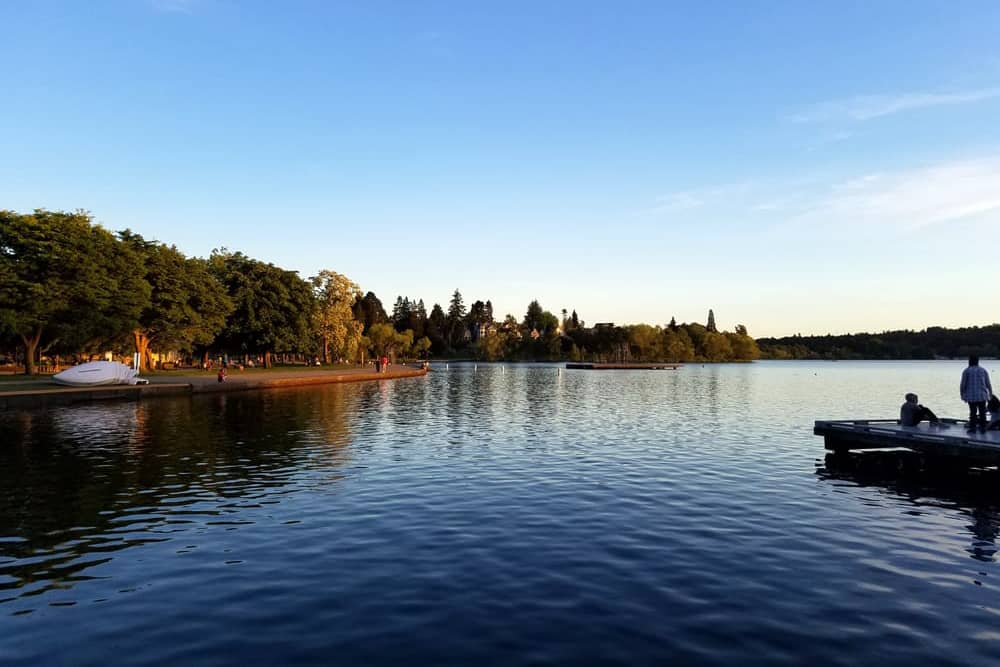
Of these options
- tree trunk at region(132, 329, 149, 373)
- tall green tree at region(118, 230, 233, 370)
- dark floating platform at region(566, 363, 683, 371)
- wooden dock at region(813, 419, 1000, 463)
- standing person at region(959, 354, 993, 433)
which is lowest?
dark floating platform at region(566, 363, 683, 371)

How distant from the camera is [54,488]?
17.3 metres

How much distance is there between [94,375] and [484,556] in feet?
162

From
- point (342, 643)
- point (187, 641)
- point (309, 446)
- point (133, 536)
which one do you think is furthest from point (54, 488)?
Result: point (342, 643)

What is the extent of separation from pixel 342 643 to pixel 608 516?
8334 mm

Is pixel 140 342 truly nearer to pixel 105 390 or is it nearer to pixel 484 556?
pixel 105 390

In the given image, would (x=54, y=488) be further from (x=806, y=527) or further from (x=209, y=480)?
(x=806, y=527)

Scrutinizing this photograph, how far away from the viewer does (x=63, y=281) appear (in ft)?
184

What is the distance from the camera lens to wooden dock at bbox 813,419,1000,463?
61.9 feet

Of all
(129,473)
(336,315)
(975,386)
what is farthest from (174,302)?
(975,386)

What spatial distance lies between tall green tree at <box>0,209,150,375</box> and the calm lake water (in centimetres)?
3439

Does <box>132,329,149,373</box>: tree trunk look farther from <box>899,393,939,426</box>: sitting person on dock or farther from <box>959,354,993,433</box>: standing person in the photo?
<box>959,354,993,433</box>: standing person

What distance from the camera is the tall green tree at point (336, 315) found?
103750 mm

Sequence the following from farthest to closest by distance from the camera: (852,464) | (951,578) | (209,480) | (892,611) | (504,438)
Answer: (504,438) < (852,464) < (209,480) < (951,578) < (892,611)

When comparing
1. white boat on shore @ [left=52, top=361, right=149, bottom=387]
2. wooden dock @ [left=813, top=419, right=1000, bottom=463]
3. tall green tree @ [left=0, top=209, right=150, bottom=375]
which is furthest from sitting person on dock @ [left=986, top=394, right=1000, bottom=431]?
tall green tree @ [left=0, top=209, right=150, bottom=375]
